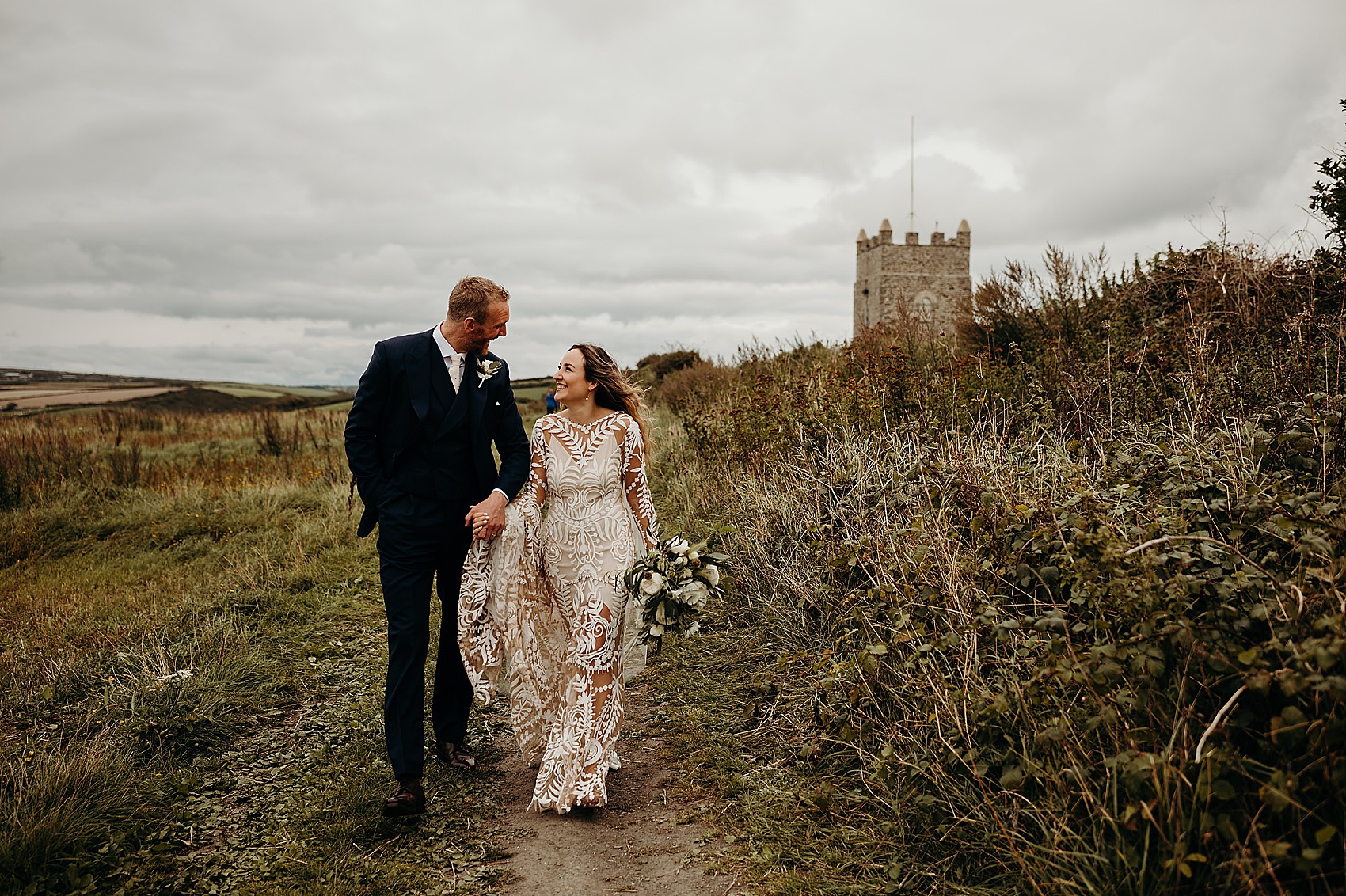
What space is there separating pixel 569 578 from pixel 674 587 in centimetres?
63

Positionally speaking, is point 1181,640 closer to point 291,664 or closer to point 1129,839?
point 1129,839

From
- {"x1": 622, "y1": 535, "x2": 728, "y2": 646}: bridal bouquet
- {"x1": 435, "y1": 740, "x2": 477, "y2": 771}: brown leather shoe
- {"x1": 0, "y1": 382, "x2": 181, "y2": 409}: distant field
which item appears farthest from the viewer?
{"x1": 0, "y1": 382, "x2": 181, "y2": 409}: distant field

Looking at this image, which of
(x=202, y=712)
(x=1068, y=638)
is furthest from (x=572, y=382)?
(x=202, y=712)

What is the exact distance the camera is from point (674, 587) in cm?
417

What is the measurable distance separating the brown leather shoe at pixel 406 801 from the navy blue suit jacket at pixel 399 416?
1.26 metres

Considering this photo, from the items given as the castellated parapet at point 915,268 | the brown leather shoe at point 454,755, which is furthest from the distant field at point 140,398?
the castellated parapet at point 915,268

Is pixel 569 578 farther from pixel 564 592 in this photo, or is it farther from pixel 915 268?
pixel 915 268

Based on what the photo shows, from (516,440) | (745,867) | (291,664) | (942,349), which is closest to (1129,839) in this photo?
(745,867)

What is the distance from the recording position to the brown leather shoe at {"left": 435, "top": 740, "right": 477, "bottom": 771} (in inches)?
184

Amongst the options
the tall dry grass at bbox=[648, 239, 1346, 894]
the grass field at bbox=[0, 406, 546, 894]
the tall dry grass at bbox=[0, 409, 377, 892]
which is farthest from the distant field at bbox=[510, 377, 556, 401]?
the tall dry grass at bbox=[648, 239, 1346, 894]

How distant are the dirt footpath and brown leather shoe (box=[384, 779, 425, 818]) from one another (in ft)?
1.37

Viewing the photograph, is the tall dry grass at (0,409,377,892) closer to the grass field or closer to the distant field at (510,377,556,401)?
the grass field

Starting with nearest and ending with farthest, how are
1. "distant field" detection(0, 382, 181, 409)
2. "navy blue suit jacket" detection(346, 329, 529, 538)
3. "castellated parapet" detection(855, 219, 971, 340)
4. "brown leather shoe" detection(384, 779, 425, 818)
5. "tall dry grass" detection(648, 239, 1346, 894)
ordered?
"tall dry grass" detection(648, 239, 1346, 894), "brown leather shoe" detection(384, 779, 425, 818), "navy blue suit jacket" detection(346, 329, 529, 538), "distant field" detection(0, 382, 181, 409), "castellated parapet" detection(855, 219, 971, 340)

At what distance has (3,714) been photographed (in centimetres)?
512
